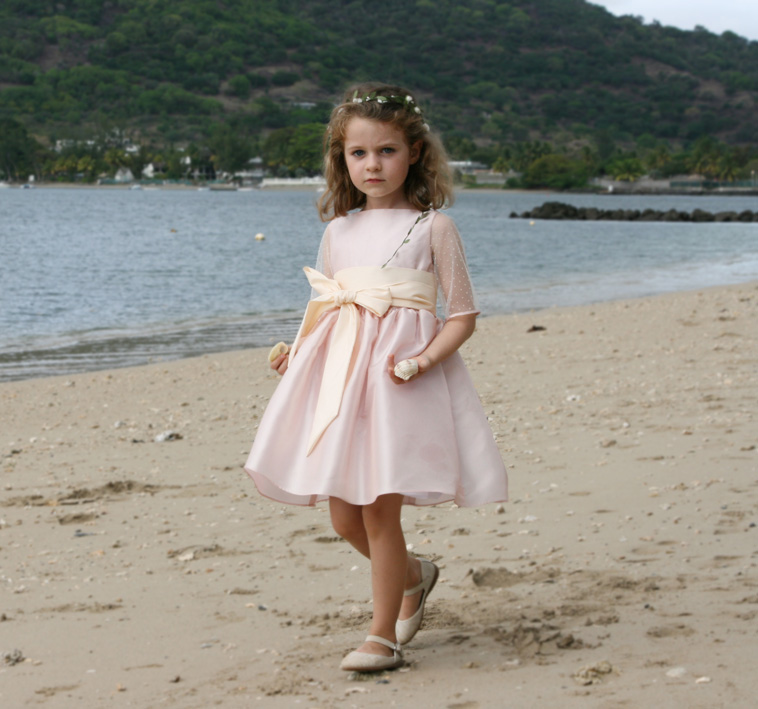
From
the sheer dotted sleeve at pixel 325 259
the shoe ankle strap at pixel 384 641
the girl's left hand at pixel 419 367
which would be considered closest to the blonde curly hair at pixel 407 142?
the sheer dotted sleeve at pixel 325 259

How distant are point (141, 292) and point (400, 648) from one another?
705 inches

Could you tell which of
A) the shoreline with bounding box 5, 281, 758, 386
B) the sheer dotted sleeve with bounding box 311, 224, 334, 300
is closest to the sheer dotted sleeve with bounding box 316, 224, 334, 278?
the sheer dotted sleeve with bounding box 311, 224, 334, 300

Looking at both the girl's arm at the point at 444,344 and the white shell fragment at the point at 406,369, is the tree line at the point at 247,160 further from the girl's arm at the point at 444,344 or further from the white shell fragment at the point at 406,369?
the white shell fragment at the point at 406,369

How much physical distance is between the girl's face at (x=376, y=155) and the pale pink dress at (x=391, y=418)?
0.11 m

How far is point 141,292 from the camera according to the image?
789 inches

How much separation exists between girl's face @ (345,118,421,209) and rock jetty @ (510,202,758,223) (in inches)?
2470

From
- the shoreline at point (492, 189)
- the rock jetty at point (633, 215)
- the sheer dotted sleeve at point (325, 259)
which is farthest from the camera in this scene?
the shoreline at point (492, 189)

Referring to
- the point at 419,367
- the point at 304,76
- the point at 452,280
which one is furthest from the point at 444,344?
the point at 304,76

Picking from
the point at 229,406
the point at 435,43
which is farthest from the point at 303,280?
the point at 435,43

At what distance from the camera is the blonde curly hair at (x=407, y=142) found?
2953mm

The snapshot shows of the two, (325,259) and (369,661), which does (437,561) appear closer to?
(369,661)

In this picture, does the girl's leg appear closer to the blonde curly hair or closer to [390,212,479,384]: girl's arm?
[390,212,479,384]: girl's arm

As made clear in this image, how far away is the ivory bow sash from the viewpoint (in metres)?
2.76

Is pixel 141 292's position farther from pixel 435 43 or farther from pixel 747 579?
pixel 435 43
